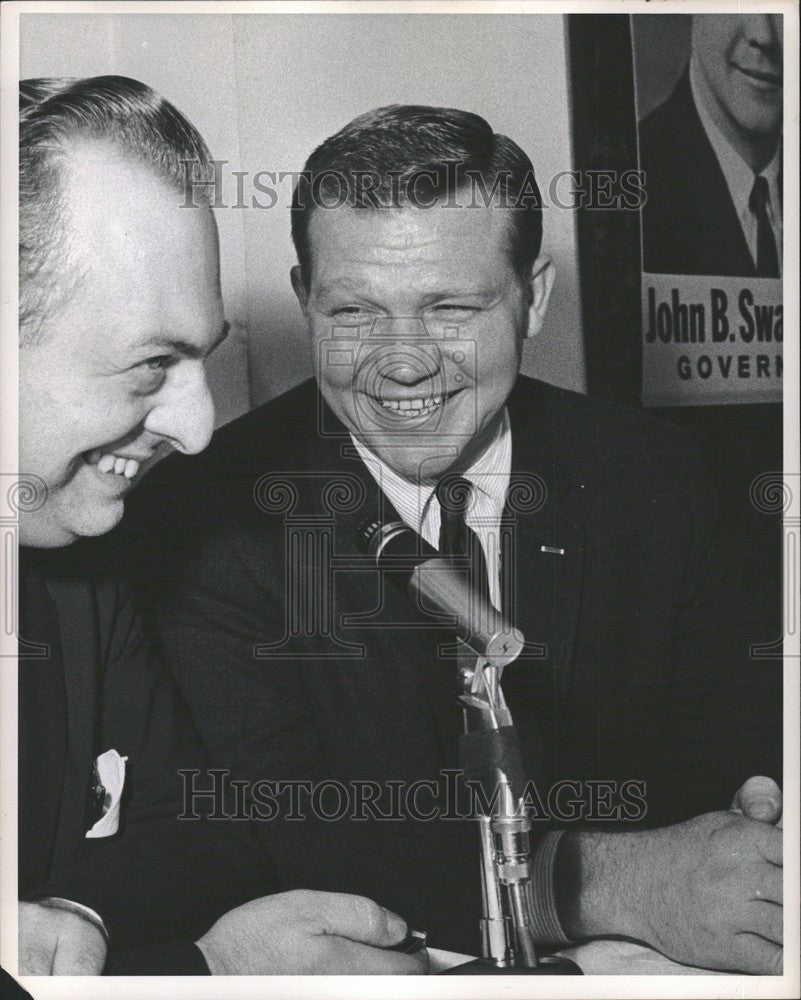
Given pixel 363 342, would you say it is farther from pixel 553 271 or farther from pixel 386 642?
pixel 386 642

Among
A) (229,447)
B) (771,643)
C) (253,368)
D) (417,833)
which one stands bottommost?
(417,833)

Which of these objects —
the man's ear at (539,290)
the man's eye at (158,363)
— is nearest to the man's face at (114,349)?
the man's eye at (158,363)

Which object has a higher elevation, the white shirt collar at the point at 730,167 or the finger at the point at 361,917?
the white shirt collar at the point at 730,167

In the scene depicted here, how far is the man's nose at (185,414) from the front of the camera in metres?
2.70

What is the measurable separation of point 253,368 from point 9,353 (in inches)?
20.0

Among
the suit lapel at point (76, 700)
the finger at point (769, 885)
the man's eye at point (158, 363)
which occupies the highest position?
the man's eye at point (158, 363)

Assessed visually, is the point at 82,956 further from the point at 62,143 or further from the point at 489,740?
the point at 62,143

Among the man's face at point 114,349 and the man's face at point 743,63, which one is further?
the man's face at point 743,63

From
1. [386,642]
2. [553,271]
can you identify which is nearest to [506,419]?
[553,271]

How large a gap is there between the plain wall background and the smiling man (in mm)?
46

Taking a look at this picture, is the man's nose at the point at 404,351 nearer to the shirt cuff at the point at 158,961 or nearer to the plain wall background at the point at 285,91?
the plain wall background at the point at 285,91

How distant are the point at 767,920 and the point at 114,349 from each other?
1811 mm

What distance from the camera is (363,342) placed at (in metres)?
2.69

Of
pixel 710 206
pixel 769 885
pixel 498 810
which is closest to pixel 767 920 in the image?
pixel 769 885
